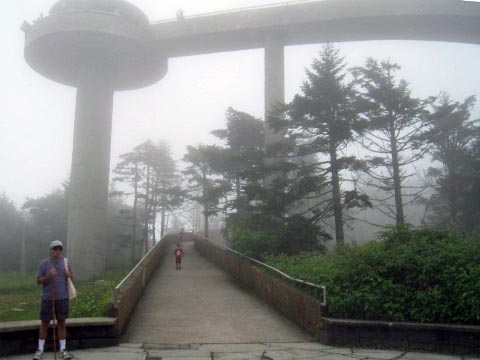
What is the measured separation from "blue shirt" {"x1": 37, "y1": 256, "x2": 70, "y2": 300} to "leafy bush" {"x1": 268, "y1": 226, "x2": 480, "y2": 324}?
498 centimetres

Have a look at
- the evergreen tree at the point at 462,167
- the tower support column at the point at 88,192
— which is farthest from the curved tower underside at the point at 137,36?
the evergreen tree at the point at 462,167

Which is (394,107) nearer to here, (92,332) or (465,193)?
(465,193)

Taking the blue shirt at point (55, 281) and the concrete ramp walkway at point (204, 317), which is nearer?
the blue shirt at point (55, 281)

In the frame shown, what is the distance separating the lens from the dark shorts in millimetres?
7188

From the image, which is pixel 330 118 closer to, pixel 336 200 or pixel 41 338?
pixel 336 200

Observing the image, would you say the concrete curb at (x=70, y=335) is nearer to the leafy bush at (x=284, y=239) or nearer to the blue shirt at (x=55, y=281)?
the blue shirt at (x=55, y=281)

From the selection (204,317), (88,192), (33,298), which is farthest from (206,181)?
(204,317)

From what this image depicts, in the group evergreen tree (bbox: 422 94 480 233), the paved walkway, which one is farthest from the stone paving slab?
evergreen tree (bbox: 422 94 480 233)

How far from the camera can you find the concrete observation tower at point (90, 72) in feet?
106

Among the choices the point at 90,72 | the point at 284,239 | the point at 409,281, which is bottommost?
the point at 409,281

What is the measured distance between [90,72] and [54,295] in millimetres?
30150

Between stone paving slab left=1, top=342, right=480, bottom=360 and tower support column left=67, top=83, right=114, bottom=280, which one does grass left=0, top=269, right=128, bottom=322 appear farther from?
tower support column left=67, top=83, right=114, bottom=280

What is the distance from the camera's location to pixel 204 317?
11078 millimetres

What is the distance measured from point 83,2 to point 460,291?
33.1 metres
